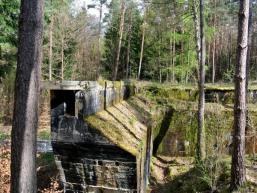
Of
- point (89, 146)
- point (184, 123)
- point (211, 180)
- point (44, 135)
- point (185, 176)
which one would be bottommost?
point (44, 135)

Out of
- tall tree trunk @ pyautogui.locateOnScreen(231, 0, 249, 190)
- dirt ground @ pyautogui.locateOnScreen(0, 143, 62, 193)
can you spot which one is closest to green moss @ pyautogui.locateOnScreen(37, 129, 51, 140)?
dirt ground @ pyautogui.locateOnScreen(0, 143, 62, 193)

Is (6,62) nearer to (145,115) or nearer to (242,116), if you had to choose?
(145,115)

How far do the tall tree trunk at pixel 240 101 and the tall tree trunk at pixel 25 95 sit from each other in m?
3.62

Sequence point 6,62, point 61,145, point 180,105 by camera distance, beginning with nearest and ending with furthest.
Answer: point 61,145, point 180,105, point 6,62

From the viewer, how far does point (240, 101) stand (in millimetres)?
6551

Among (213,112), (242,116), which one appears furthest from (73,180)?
(213,112)

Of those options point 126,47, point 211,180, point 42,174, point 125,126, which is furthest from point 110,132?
point 126,47

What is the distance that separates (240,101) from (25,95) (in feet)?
12.7

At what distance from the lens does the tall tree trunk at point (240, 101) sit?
253 inches

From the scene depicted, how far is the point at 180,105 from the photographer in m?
14.0

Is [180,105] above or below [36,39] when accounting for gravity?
below

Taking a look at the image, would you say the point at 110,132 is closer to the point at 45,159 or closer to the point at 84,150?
the point at 84,150

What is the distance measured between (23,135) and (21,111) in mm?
320

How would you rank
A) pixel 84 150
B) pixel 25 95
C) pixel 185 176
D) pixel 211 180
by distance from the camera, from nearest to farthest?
pixel 25 95, pixel 211 180, pixel 84 150, pixel 185 176
